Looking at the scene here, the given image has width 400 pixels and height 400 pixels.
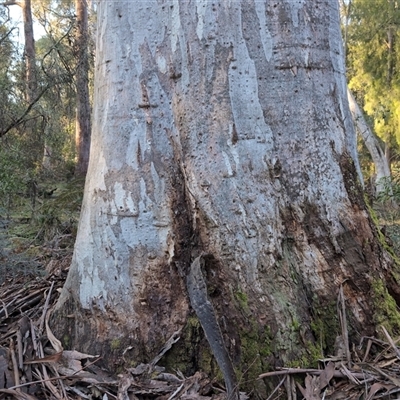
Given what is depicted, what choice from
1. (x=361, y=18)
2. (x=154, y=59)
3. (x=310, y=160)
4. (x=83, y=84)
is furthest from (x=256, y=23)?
(x=361, y=18)

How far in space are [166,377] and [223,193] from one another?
63 cm

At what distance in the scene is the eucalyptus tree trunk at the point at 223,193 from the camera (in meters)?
1.47

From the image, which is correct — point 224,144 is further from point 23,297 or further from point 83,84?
point 83,84

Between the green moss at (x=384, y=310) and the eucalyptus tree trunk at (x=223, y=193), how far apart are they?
0.03 feet

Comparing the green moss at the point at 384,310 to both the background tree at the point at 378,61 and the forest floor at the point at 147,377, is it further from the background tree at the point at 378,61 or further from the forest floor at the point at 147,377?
the background tree at the point at 378,61

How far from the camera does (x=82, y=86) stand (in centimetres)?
1037

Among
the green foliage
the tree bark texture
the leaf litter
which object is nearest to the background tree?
the green foliage

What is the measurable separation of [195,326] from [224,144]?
0.63 meters

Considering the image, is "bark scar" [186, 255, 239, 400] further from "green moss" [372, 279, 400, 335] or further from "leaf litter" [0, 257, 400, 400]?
"green moss" [372, 279, 400, 335]

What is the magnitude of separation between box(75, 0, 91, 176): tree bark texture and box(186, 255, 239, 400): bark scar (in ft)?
26.1

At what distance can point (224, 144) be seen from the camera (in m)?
1.51

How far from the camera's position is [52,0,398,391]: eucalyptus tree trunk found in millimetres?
1474

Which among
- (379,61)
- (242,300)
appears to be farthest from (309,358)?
(379,61)

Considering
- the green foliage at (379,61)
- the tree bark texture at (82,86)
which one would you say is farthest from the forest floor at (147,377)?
the green foliage at (379,61)
